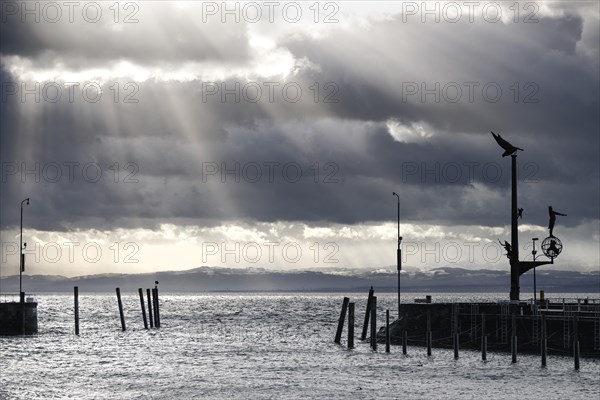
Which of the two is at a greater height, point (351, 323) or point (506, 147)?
point (506, 147)

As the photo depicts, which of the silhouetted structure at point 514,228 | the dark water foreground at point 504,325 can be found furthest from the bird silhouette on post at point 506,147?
the dark water foreground at point 504,325

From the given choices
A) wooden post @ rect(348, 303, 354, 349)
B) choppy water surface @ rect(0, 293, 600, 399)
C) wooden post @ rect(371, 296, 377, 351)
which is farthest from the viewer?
wooden post @ rect(348, 303, 354, 349)

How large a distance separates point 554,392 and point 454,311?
57.5 ft

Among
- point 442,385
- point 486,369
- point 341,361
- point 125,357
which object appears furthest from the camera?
point 125,357

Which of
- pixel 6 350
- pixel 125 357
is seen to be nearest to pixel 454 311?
pixel 125 357

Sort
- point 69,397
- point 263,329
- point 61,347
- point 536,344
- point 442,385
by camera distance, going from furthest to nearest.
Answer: point 263,329, point 61,347, point 536,344, point 442,385, point 69,397

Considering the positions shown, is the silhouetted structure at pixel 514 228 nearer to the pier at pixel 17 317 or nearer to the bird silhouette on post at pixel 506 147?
the bird silhouette on post at pixel 506 147

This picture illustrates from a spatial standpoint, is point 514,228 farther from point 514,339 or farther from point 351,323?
point 514,339

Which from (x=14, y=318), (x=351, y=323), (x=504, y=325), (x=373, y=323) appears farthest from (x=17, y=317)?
(x=504, y=325)

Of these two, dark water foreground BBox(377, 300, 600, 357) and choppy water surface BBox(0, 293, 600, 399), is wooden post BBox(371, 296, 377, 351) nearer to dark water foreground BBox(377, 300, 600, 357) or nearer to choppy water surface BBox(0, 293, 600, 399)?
choppy water surface BBox(0, 293, 600, 399)

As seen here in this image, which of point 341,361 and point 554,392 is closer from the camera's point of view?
point 554,392

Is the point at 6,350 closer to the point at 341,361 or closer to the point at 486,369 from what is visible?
the point at 341,361

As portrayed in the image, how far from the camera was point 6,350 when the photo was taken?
8088 cm

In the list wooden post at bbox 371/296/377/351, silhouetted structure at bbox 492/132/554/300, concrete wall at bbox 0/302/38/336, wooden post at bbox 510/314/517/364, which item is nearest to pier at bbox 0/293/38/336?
concrete wall at bbox 0/302/38/336
